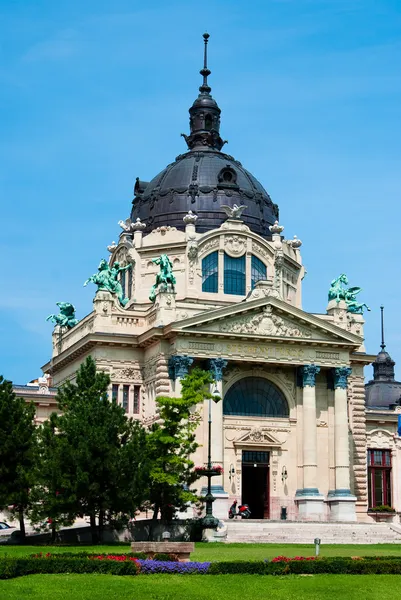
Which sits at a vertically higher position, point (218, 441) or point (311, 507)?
point (218, 441)

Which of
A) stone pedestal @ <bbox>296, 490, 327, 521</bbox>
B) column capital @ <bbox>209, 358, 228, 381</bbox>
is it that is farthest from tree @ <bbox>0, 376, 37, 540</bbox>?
stone pedestal @ <bbox>296, 490, 327, 521</bbox>

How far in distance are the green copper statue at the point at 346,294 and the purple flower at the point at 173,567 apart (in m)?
43.6

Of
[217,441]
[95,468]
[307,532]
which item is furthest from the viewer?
[217,441]

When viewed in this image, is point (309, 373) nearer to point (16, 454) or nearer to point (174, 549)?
point (16, 454)

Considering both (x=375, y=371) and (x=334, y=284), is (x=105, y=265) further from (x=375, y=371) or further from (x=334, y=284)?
(x=375, y=371)

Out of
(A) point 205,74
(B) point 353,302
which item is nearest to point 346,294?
(B) point 353,302

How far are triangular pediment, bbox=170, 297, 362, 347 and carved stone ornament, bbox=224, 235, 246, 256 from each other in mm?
8690

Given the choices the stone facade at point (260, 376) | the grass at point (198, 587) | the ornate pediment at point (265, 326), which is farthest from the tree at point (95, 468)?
the grass at point (198, 587)

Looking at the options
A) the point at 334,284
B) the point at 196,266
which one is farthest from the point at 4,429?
the point at 334,284

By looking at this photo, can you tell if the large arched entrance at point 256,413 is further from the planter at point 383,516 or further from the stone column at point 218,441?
the planter at point 383,516

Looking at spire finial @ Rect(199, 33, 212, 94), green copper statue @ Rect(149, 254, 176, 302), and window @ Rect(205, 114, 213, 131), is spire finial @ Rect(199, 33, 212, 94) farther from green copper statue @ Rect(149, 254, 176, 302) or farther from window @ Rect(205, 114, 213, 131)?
green copper statue @ Rect(149, 254, 176, 302)

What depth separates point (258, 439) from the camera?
237ft

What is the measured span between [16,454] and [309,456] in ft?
71.2

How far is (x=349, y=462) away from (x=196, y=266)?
682 inches
